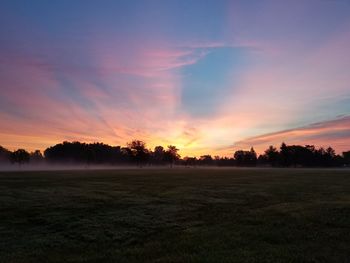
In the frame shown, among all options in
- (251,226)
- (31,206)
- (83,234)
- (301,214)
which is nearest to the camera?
(83,234)

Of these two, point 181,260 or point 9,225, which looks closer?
point 181,260

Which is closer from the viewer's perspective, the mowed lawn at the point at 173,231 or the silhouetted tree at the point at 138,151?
the mowed lawn at the point at 173,231

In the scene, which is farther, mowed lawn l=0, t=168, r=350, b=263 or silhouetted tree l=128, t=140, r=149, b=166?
silhouetted tree l=128, t=140, r=149, b=166

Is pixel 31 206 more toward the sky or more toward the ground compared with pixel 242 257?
more toward the sky

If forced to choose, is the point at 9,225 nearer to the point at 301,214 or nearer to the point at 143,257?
the point at 143,257

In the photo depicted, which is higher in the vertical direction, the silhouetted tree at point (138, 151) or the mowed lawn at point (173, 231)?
the silhouetted tree at point (138, 151)

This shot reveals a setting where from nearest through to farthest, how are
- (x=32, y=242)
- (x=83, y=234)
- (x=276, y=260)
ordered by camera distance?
(x=276, y=260), (x=32, y=242), (x=83, y=234)

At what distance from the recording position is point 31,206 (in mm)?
22094

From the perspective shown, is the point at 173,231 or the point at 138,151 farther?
the point at 138,151

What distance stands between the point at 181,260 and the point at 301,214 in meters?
10.6

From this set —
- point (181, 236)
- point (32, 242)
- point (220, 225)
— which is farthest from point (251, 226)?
point (32, 242)

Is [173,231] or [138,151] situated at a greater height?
[138,151]

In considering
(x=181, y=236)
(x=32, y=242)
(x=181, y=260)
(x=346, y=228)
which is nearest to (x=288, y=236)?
(x=346, y=228)

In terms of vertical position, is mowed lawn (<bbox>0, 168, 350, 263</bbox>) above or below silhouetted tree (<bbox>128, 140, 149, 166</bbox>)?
below
